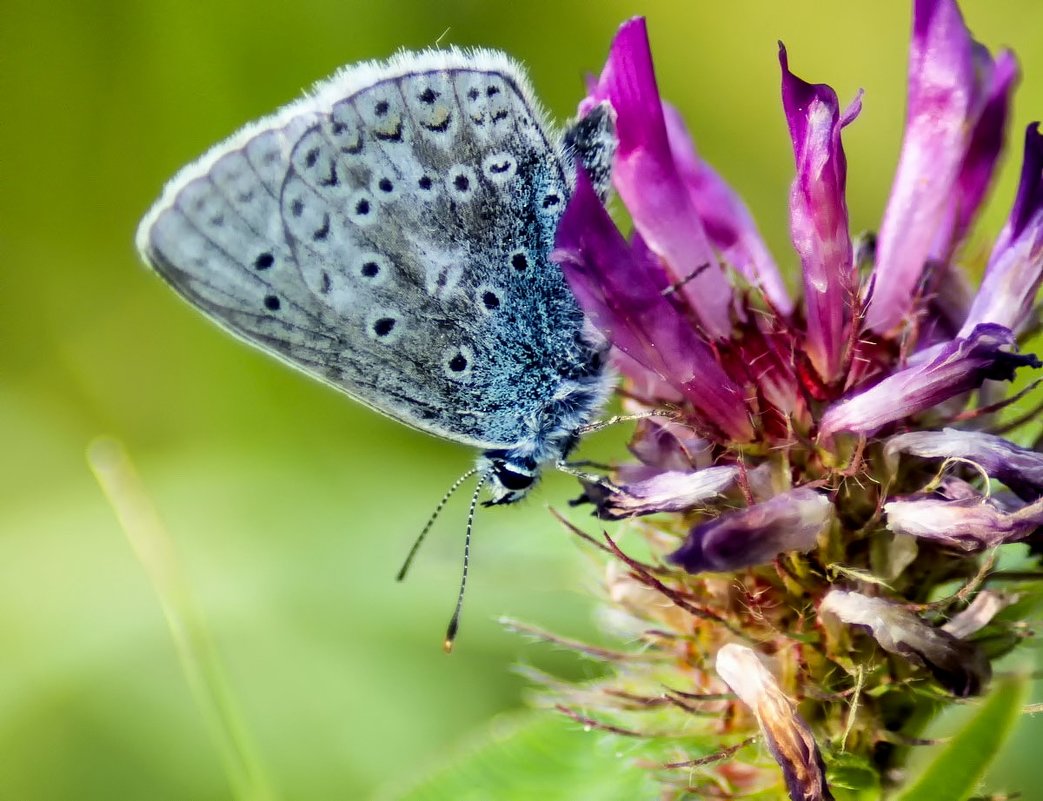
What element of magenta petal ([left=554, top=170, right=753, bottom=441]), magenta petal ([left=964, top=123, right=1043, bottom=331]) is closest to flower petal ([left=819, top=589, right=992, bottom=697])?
magenta petal ([left=554, top=170, right=753, bottom=441])

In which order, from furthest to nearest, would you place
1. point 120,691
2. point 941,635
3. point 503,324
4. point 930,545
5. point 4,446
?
point 4,446, point 120,691, point 503,324, point 930,545, point 941,635

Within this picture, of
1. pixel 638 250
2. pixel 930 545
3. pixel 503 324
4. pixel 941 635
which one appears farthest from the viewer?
pixel 503 324

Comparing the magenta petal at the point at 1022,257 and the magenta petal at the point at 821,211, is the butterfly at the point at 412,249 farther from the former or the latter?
the magenta petal at the point at 1022,257

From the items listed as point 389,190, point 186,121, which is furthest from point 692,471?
point 186,121

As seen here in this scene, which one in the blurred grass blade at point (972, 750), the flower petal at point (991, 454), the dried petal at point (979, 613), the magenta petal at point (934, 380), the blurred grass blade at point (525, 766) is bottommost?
the blurred grass blade at point (525, 766)

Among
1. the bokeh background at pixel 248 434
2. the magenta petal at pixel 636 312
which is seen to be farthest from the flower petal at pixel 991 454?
the bokeh background at pixel 248 434

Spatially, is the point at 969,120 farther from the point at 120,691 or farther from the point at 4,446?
the point at 4,446

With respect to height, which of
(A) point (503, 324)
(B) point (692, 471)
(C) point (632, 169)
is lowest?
(B) point (692, 471)
